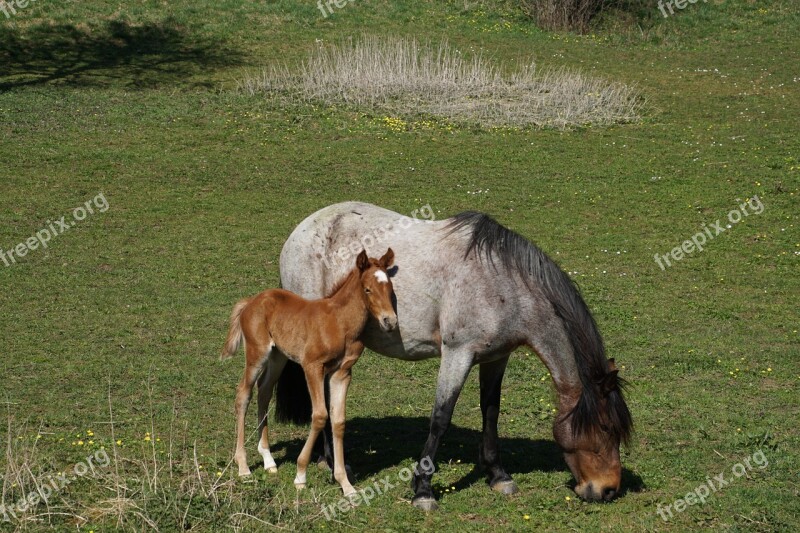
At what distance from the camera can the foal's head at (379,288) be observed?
761 centimetres

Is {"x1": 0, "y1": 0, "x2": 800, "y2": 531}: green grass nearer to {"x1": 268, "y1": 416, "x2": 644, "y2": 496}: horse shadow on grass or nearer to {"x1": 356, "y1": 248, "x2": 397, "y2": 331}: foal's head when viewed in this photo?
{"x1": 268, "y1": 416, "x2": 644, "y2": 496}: horse shadow on grass

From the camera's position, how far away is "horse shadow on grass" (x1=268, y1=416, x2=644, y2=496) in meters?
8.87

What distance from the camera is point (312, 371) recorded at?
8039 millimetres

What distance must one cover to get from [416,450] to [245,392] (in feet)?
6.36

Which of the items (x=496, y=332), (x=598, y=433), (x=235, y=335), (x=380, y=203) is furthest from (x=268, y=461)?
(x=380, y=203)

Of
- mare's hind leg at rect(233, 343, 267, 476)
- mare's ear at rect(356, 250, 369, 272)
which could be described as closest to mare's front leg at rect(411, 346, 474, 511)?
mare's ear at rect(356, 250, 369, 272)

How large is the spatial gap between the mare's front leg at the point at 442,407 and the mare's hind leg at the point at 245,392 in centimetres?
150

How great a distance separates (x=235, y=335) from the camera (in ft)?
28.0

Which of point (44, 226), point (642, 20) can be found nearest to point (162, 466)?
point (44, 226)

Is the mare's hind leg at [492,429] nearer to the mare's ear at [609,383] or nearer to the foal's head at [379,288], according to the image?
the mare's ear at [609,383]

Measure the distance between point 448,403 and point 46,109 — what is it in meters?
17.8

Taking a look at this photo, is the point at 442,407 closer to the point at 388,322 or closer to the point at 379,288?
the point at 388,322

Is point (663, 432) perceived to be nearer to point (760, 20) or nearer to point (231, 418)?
point (231, 418)

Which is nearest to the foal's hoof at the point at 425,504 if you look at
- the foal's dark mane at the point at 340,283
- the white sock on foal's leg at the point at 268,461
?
the white sock on foal's leg at the point at 268,461
